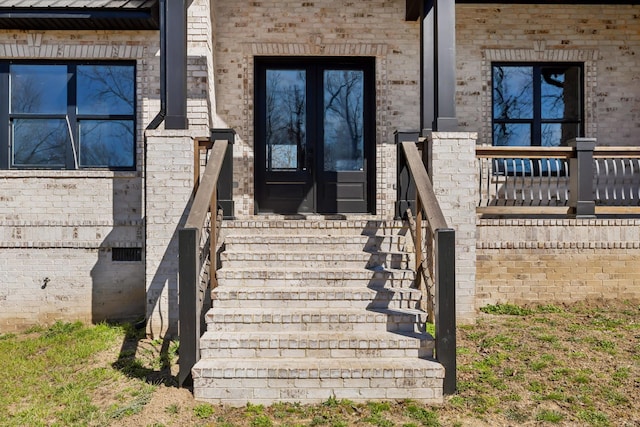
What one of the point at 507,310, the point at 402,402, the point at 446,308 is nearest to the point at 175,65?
the point at 446,308

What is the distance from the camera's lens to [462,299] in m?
5.35

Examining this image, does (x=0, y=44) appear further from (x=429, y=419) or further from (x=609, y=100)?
(x=609, y=100)

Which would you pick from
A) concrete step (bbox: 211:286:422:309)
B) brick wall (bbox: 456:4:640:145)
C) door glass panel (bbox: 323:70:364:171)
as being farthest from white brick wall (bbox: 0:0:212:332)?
brick wall (bbox: 456:4:640:145)

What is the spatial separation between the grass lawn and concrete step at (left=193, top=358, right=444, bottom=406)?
0.28 ft

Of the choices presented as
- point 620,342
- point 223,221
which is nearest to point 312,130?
point 223,221

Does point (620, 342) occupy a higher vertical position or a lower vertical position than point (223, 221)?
lower

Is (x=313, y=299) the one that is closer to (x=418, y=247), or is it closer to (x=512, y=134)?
(x=418, y=247)

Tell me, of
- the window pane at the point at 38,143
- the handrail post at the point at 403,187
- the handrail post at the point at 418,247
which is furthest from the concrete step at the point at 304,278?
the window pane at the point at 38,143

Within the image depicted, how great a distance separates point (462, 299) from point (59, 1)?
6.77 m

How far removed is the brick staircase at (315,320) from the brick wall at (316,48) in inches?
87.7

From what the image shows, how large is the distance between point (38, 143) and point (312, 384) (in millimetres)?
5938

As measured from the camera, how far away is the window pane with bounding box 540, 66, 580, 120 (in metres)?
7.77

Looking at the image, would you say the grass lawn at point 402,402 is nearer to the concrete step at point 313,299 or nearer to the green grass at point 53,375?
the green grass at point 53,375

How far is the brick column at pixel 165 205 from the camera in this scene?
5172 mm
